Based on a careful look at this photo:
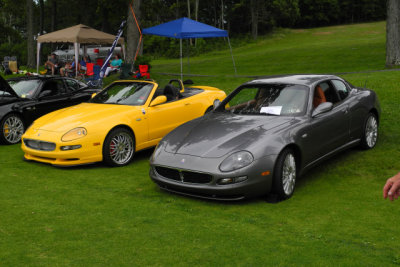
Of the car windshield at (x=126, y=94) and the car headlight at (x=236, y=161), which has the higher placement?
the car windshield at (x=126, y=94)

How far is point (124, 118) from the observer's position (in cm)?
809

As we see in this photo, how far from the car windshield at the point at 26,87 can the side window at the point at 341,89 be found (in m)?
6.84

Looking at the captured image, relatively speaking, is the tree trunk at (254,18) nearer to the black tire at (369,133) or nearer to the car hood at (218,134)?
the black tire at (369,133)

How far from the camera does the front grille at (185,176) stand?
5.77 meters

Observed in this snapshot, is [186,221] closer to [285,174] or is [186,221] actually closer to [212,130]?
[285,174]

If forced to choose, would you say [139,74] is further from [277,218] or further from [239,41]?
[239,41]

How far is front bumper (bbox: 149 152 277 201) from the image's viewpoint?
5.62m

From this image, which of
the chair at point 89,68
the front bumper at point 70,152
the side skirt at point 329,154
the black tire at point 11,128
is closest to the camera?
the side skirt at point 329,154

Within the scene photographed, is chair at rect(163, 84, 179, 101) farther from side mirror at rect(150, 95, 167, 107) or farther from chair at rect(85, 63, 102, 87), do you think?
chair at rect(85, 63, 102, 87)

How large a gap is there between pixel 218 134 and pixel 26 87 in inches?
253

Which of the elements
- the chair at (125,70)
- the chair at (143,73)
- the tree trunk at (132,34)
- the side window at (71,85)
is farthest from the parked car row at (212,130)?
the tree trunk at (132,34)

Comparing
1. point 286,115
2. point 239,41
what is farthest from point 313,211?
point 239,41

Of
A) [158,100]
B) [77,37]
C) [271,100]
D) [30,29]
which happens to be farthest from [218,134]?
[30,29]

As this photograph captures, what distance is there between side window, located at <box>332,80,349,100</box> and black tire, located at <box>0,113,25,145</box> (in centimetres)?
667
